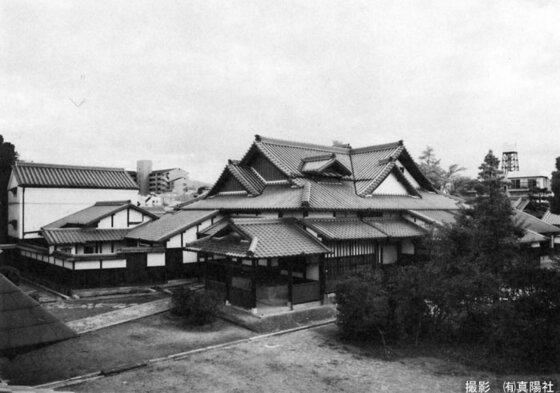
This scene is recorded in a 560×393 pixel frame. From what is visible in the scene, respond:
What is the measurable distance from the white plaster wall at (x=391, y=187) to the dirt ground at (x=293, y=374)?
1329cm

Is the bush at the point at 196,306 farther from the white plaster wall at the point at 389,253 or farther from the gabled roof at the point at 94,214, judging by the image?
the gabled roof at the point at 94,214

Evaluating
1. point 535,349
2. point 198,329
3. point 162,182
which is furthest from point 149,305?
point 162,182

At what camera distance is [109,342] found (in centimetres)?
1427

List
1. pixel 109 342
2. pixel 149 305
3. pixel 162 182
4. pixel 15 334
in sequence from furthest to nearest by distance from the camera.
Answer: pixel 162 182, pixel 149 305, pixel 109 342, pixel 15 334

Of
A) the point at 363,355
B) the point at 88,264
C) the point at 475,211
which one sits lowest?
the point at 363,355

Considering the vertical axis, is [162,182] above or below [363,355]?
above


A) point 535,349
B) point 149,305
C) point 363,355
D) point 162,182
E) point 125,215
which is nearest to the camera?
point 535,349

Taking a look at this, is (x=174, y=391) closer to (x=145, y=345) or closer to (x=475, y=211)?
(x=145, y=345)

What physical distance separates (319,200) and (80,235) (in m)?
14.3

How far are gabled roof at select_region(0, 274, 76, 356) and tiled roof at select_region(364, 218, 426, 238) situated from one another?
1656 cm

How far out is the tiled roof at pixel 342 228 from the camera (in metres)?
19.4

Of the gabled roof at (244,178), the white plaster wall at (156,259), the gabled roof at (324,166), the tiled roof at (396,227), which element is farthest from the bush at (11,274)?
the tiled roof at (396,227)

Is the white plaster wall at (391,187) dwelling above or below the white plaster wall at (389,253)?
above

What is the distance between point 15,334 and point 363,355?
9706mm
